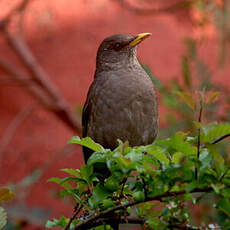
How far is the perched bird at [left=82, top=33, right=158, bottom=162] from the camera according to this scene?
2.37 meters

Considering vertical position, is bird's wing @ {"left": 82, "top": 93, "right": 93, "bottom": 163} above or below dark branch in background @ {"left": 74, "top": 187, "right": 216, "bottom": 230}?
below

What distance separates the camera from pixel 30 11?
6.36m

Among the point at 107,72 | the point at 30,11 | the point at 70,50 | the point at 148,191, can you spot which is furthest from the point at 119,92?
the point at 70,50

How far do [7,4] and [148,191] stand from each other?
501 centimetres

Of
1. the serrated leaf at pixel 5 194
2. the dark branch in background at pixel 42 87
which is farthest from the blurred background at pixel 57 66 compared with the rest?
the serrated leaf at pixel 5 194

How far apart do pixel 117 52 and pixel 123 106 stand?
0.42 meters

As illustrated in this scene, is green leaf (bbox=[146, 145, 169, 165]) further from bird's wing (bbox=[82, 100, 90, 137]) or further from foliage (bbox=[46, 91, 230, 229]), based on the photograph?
bird's wing (bbox=[82, 100, 90, 137])

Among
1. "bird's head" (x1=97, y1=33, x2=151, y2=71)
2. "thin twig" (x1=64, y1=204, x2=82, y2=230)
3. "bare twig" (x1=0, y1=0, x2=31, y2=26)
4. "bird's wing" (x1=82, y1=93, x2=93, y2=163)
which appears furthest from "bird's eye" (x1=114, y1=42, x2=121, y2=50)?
"bare twig" (x1=0, y1=0, x2=31, y2=26)

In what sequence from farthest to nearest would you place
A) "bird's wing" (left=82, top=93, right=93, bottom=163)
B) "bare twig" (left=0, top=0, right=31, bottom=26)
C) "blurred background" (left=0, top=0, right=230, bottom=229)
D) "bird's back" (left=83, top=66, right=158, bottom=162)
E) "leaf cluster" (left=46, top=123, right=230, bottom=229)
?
"blurred background" (left=0, top=0, right=230, bottom=229)
"bare twig" (left=0, top=0, right=31, bottom=26)
"bird's wing" (left=82, top=93, right=93, bottom=163)
"bird's back" (left=83, top=66, right=158, bottom=162)
"leaf cluster" (left=46, top=123, right=230, bottom=229)

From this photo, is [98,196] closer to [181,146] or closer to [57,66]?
[181,146]

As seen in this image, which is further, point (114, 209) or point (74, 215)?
point (74, 215)

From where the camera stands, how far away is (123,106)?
238 centimetres

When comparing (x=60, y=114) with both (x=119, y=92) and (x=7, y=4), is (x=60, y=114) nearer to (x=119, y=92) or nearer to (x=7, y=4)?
(x=7, y=4)

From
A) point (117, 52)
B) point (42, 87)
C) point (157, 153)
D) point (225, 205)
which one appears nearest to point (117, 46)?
point (117, 52)
